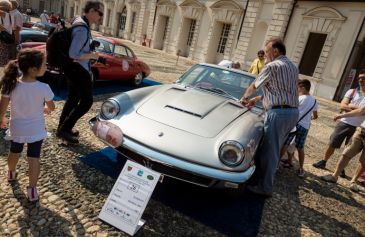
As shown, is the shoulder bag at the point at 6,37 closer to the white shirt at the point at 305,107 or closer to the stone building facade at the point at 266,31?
the white shirt at the point at 305,107

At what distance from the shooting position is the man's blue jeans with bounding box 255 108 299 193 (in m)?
3.38

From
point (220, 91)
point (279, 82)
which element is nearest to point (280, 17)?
point (220, 91)

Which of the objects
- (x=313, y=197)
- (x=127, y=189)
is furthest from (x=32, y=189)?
(x=313, y=197)

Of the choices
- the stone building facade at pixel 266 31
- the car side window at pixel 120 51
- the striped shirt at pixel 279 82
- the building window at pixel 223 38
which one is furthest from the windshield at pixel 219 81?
the building window at pixel 223 38

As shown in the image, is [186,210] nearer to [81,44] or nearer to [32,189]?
[32,189]

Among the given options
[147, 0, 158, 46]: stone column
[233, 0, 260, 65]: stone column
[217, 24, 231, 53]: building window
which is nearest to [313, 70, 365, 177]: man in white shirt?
[233, 0, 260, 65]: stone column

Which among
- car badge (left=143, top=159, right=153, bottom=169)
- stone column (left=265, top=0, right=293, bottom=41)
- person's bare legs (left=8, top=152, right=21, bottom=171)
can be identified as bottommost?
person's bare legs (left=8, top=152, right=21, bottom=171)

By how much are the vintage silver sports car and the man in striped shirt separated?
181 mm

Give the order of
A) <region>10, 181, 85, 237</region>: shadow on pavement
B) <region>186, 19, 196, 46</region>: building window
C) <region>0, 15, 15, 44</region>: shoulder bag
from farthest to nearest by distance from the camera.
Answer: <region>186, 19, 196, 46</region>: building window < <region>0, 15, 15, 44</region>: shoulder bag < <region>10, 181, 85, 237</region>: shadow on pavement

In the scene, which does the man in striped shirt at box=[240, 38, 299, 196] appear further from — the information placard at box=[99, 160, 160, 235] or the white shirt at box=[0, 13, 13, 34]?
the white shirt at box=[0, 13, 13, 34]

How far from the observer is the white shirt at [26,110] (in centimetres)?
244

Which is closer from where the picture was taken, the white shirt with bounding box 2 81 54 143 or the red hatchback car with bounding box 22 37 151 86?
the white shirt with bounding box 2 81 54 143

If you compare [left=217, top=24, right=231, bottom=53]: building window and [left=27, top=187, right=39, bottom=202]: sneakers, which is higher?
[left=217, top=24, right=231, bottom=53]: building window

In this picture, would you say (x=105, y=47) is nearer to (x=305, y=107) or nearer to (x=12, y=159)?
(x=305, y=107)
